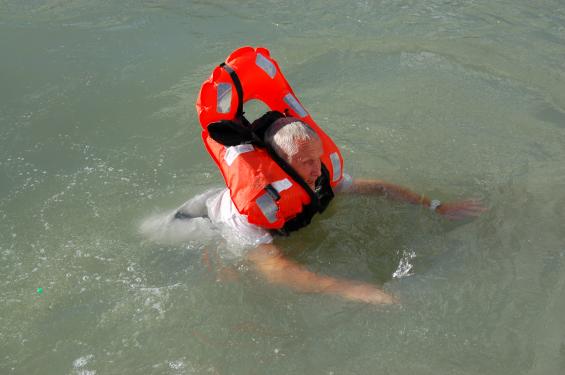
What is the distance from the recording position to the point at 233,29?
6637 millimetres

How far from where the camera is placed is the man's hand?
162 inches

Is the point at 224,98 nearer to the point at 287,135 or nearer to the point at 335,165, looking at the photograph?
the point at 287,135

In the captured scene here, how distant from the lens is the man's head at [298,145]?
11.0 feet

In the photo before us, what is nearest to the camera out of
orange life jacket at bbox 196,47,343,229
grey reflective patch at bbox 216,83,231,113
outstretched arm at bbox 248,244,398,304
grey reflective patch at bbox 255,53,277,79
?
orange life jacket at bbox 196,47,343,229

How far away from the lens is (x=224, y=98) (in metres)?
3.72

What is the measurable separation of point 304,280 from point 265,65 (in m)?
1.54

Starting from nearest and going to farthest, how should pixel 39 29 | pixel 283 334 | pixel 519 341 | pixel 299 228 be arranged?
pixel 519 341 → pixel 283 334 → pixel 299 228 → pixel 39 29

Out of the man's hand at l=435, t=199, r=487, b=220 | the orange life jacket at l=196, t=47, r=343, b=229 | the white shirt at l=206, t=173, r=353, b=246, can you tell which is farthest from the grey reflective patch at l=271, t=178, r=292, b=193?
the man's hand at l=435, t=199, r=487, b=220

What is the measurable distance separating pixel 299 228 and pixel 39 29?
15.1 feet

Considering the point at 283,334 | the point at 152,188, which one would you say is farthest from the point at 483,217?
the point at 152,188

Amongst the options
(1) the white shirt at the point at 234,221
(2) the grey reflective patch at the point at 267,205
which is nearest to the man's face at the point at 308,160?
(2) the grey reflective patch at the point at 267,205

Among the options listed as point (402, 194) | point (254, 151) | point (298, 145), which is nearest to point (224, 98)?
point (254, 151)

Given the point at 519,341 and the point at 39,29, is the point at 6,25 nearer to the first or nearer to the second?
the point at 39,29

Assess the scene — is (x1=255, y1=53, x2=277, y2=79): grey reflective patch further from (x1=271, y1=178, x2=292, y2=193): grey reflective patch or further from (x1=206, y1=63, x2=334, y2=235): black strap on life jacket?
(x1=271, y1=178, x2=292, y2=193): grey reflective patch
